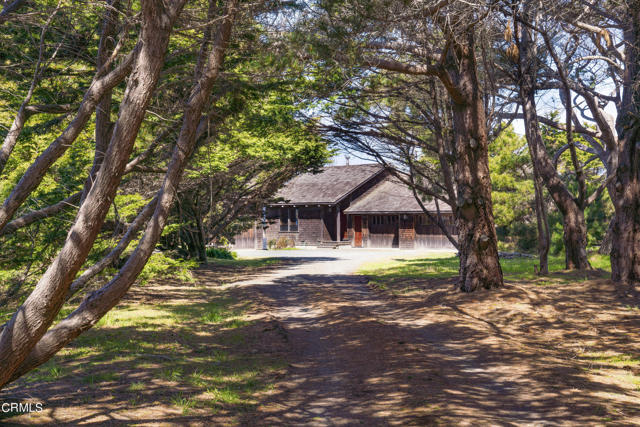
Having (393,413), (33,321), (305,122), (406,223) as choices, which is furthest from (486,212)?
(406,223)

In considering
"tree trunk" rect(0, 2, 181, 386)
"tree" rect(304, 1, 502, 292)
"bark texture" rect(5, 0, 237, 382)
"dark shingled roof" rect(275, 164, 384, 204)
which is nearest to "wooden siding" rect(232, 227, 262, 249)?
"dark shingled roof" rect(275, 164, 384, 204)

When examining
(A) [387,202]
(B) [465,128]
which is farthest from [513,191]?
(B) [465,128]

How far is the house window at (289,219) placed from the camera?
49.1m

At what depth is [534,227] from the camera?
31.3 metres

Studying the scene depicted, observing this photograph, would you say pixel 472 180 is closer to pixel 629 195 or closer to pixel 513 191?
pixel 629 195

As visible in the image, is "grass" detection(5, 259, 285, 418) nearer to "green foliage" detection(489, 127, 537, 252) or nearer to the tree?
the tree

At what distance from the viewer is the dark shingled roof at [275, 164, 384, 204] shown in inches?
1812

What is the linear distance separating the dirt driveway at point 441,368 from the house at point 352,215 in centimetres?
2949

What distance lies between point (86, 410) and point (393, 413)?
3.10 metres

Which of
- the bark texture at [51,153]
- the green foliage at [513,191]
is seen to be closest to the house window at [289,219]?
the green foliage at [513,191]

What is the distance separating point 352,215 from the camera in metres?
46.8
